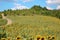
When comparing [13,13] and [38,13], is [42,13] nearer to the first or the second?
[38,13]

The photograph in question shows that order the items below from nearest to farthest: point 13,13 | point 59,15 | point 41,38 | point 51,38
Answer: point 41,38, point 51,38, point 59,15, point 13,13

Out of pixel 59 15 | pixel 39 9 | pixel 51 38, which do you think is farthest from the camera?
pixel 39 9

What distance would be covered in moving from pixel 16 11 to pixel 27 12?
199 centimetres

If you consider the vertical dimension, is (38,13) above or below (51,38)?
below

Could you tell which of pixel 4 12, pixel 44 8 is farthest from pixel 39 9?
pixel 4 12

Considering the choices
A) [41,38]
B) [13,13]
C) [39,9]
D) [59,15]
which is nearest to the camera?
[41,38]

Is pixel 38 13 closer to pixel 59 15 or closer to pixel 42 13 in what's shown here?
pixel 42 13

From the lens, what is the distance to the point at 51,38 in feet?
6.52

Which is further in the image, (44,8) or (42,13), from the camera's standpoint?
(44,8)

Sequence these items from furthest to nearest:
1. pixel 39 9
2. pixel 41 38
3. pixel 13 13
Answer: pixel 39 9
pixel 13 13
pixel 41 38

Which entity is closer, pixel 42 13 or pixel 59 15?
pixel 59 15

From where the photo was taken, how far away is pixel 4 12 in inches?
1597

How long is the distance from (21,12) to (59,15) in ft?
22.8

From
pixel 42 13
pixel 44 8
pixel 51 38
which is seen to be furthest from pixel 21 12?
pixel 51 38
